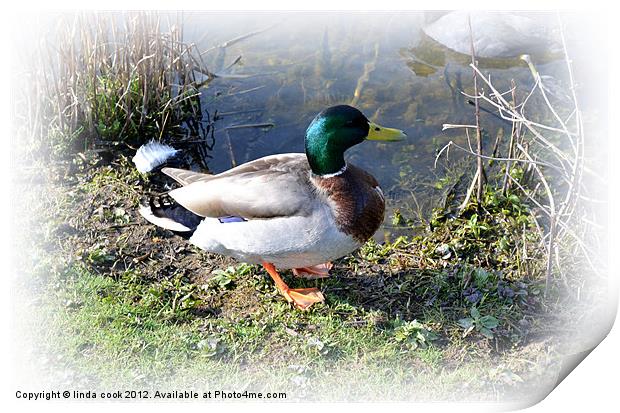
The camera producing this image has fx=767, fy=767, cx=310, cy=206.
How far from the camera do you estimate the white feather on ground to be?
4629mm

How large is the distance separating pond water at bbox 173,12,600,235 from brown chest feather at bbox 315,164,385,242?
1.01 metres

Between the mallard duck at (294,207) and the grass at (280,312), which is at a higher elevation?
the mallard duck at (294,207)

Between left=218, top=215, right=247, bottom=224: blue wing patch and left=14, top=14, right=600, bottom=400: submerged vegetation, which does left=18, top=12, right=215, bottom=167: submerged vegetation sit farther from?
left=218, top=215, right=247, bottom=224: blue wing patch

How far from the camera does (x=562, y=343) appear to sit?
140 inches

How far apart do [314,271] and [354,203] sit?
1.95 feet

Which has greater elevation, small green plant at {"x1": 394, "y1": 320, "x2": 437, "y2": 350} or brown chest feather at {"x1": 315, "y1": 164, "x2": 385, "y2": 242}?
brown chest feather at {"x1": 315, "y1": 164, "x2": 385, "y2": 242}

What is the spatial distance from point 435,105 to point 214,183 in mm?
2191

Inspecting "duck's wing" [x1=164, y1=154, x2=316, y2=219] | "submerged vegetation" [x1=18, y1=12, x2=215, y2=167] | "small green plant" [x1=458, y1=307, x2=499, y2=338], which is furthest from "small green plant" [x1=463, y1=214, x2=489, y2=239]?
"submerged vegetation" [x1=18, y1=12, x2=215, y2=167]

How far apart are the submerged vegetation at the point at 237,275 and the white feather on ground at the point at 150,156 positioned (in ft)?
0.57

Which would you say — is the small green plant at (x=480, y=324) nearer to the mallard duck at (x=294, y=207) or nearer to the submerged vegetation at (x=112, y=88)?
the mallard duck at (x=294, y=207)

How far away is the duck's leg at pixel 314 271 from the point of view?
425 cm

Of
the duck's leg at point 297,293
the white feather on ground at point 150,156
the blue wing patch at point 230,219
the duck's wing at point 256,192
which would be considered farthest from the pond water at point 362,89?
the blue wing patch at point 230,219

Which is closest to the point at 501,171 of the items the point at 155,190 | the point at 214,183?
the point at 214,183

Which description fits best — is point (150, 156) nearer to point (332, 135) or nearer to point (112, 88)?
point (112, 88)
